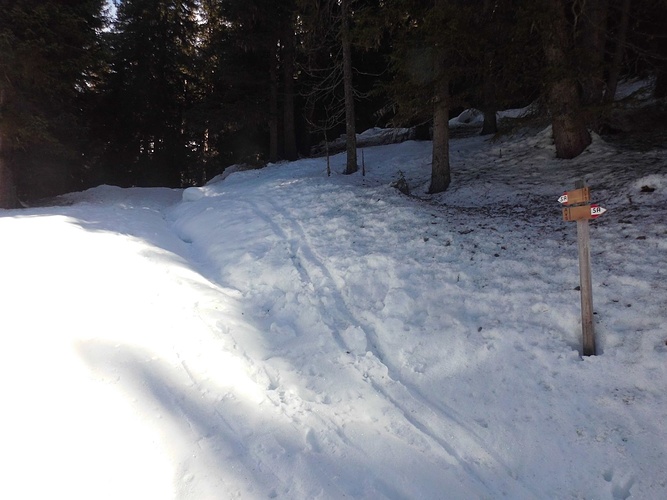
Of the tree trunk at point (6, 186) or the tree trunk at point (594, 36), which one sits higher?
the tree trunk at point (594, 36)

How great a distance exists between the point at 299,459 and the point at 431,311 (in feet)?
9.44

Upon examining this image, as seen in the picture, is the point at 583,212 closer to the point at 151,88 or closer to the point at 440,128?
the point at 440,128

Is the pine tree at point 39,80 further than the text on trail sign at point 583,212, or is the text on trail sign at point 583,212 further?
the pine tree at point 39,80

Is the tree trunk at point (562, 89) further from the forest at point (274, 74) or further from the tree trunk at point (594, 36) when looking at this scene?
the tree trunk at point (594, 36)

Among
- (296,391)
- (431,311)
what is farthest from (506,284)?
(296,391)

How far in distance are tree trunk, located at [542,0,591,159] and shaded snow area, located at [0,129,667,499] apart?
5.57 feet

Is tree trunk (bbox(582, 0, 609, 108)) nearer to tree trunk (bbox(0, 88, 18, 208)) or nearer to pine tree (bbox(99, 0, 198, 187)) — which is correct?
tree trunk (bbox(0, 88, 18, 208))

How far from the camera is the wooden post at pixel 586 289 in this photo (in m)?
4.11

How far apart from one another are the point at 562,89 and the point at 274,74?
1438 centimetres

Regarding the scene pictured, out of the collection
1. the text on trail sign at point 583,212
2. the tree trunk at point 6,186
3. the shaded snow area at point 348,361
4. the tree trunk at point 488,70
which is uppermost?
the tree trunk at point 488,70

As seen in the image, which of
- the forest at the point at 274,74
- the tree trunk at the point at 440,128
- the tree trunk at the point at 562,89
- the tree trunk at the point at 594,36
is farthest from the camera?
the tree trunk at the point at 440,128

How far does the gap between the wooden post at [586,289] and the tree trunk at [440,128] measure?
6457 millimetres

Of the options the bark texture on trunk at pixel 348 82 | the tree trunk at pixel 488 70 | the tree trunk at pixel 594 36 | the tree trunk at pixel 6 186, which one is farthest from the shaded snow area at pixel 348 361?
the tree trunk at pixel 6 186

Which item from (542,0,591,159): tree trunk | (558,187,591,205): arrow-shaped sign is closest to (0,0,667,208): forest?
(542,0,591,159): tree trunk
